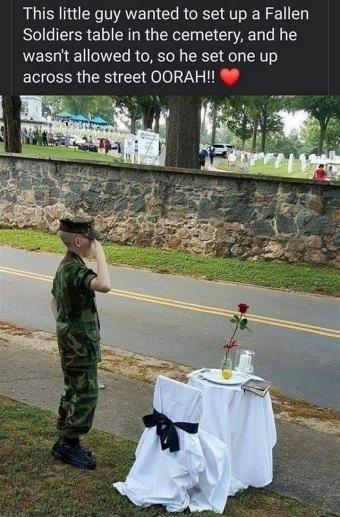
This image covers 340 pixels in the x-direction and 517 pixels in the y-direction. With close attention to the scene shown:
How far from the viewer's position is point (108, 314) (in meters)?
9.66

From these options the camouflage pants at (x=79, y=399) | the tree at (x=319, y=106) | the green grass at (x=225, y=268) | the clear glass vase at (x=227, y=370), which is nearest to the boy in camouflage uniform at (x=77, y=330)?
the camouflage pants at (x=79, y=399)

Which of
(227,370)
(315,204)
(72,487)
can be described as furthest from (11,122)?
(72,487)

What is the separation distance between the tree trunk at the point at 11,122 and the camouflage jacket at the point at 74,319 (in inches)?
658

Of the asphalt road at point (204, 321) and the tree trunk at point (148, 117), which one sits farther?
the tree trunk at point (148, 117)

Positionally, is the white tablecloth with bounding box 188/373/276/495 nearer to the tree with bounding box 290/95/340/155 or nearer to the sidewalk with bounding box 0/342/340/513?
the sidewalk with bounding box 0/342/340/513

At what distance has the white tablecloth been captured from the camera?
4352mm

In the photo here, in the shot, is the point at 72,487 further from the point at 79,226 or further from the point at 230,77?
the point at 230,77

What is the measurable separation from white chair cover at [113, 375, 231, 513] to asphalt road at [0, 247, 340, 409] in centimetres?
264

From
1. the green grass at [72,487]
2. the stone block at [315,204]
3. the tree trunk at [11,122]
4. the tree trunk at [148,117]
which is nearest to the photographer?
the green grass at [72,487]

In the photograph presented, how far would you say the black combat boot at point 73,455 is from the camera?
14.1ft

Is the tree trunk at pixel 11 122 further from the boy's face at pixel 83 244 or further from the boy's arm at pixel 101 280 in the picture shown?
the boy's arm at pixel 101 280

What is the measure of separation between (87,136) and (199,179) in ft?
158

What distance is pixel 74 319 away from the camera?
167 inches

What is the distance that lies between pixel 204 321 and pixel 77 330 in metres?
5.26
